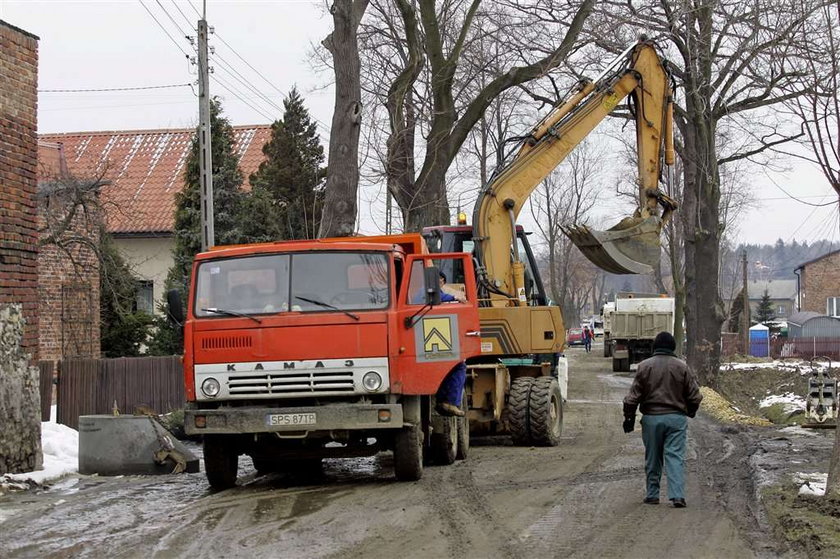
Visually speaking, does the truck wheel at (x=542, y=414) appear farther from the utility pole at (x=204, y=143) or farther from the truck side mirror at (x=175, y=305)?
the utility pole at (x=204, y=143)

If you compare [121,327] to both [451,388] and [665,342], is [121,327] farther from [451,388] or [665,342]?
[665,342]

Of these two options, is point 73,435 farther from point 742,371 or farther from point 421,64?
point 742,371

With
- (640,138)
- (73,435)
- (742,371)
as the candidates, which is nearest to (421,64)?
(640,138)

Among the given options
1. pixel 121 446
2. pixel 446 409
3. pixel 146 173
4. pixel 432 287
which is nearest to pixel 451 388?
pixel 446 409

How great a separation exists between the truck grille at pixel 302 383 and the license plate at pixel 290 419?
8.7 inches

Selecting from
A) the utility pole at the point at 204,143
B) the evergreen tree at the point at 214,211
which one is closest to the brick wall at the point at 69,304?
the evergreen tree at the point at 214,211

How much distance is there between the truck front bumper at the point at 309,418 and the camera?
453 inches

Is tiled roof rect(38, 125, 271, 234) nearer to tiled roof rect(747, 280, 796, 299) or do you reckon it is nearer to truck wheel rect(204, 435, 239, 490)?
truck wheel rect(204, 435, 239, 490)

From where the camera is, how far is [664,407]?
10.6m

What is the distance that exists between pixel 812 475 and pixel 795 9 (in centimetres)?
523

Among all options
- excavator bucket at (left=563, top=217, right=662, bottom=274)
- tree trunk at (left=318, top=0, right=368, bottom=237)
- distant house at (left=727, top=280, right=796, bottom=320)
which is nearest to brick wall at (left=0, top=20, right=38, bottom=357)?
tree trunk at (left=318, top=0, right=368, bottom=237)

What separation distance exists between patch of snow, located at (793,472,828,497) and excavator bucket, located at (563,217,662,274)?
574cm

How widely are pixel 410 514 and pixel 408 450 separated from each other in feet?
6.32

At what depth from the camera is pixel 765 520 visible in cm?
969
